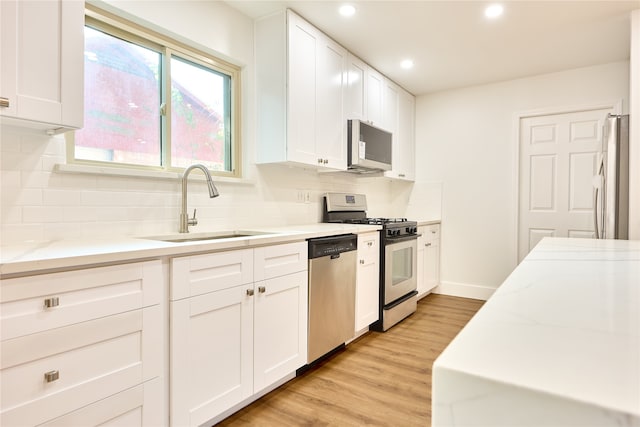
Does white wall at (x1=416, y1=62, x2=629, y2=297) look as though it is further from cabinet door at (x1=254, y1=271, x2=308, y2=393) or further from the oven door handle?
cabinet door at (x1=254, y1=271, x2=308, y2=393)

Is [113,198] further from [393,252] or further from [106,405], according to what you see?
[393,252]

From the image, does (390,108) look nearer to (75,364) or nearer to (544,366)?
(75,364)

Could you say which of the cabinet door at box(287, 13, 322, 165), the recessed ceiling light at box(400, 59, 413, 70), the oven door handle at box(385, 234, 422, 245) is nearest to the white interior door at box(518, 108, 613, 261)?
the oven door handle at box(385, 234, 422, 245)

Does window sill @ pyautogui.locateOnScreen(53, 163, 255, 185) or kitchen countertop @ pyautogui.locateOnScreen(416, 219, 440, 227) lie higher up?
window sill @ pyautogui.locateOnScreen(53, 163, 255, 185)

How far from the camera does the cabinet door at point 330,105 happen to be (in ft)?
9.60

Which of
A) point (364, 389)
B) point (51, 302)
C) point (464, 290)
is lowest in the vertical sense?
point (364, 389)

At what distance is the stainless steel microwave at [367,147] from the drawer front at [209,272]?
1726 mm

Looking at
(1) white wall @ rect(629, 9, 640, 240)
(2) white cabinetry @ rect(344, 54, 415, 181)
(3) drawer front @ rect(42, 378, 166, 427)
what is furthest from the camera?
(2) white cabinetry @ rect(344, 54, 415, 181)

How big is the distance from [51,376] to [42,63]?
115 cm

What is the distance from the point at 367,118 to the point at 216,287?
251cm

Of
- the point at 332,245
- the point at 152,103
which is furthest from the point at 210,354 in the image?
the point at 152,103

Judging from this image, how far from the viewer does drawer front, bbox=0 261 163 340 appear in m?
1.09

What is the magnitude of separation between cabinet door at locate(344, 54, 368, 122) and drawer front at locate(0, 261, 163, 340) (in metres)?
2.36

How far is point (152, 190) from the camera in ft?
6.86
